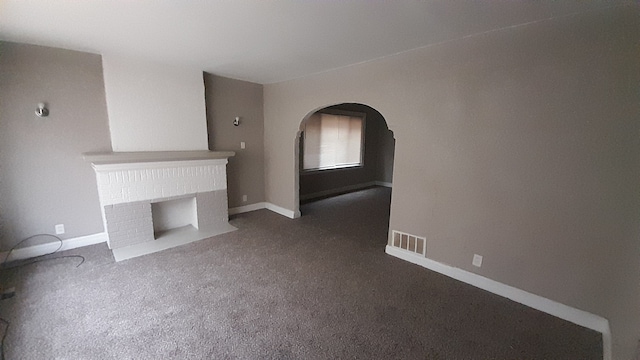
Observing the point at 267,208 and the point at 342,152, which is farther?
the point at 342,152

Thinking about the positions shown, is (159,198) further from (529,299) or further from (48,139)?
(529,299)

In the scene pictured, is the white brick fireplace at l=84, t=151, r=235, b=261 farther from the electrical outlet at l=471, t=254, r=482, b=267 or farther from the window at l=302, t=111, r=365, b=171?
the electrical outlet at l=471, t=254, r=482, b=267

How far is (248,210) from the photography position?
4.74 m

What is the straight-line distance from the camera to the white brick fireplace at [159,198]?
2957 millimetres

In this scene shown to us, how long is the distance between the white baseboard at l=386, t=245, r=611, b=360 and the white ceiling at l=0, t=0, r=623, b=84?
2268mm

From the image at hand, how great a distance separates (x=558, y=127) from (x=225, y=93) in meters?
4.28

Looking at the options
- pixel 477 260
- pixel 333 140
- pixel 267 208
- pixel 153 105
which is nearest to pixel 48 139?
pixel 153 105

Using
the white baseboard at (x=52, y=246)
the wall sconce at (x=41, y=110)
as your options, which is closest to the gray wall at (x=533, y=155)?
the wall sconce at (x=41, y=110)

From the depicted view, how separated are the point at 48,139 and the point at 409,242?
437 centimetres

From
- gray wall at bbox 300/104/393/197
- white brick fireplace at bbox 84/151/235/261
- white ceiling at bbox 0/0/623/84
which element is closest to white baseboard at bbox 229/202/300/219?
white brick fireplace at bbox 84/151/235/261

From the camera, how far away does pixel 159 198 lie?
10.9 ft

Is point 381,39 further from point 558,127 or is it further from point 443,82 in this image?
point 558,127

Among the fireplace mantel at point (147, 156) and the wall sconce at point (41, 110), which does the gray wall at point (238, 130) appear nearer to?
the fireplace mantel at point (147, 156)

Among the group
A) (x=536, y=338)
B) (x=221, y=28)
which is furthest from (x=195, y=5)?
(x=536, y=338)
